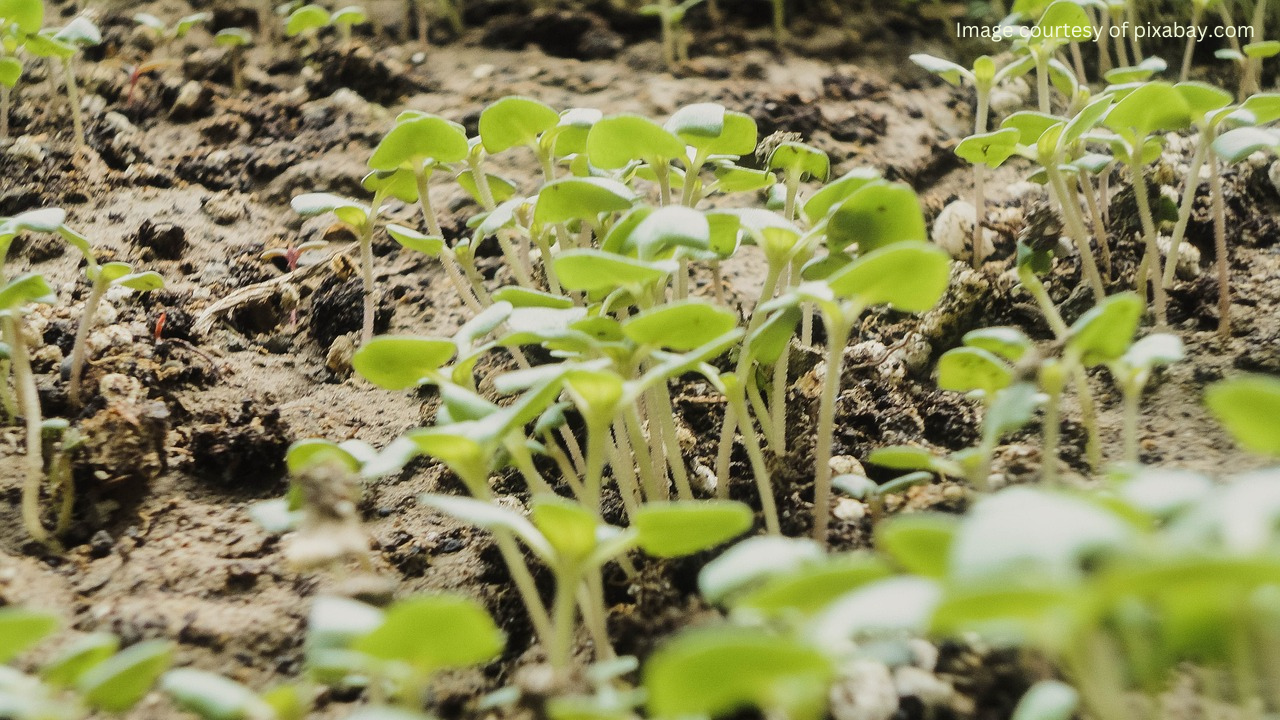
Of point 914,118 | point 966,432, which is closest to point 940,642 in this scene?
point 966,432

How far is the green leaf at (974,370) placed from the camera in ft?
3.05

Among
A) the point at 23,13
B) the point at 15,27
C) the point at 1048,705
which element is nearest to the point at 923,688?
the point at 1048,705

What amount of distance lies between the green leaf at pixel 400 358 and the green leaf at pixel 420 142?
0.36m

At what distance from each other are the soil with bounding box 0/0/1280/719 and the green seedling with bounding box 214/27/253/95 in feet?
0.12

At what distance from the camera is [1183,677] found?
32.4 inches

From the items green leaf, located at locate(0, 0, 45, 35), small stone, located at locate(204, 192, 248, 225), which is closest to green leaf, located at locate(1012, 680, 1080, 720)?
small stone, located at locate(204, 192, 248, 225)

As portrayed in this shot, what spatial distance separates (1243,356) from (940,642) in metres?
0.84

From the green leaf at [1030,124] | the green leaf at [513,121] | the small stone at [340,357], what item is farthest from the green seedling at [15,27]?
the green leaf at [1030,124]

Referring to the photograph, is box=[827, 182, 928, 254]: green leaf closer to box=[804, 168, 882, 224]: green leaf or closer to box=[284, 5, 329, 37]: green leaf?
box=[804, 168, 882, 224]: green leaf

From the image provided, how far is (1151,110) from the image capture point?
3.66 ft

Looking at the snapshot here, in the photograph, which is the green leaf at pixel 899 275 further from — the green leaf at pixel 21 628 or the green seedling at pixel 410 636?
the green leaf at pixel 21 628

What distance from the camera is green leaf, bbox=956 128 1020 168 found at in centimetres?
117

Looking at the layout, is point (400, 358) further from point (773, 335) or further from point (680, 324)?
point (773, 335)

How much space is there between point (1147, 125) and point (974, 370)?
532 millimetres
